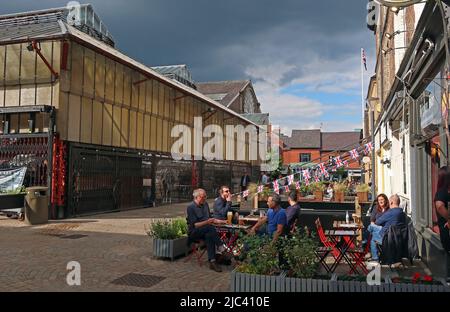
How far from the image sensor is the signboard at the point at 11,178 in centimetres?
1462

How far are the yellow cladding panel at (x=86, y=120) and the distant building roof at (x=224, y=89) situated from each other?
116ft

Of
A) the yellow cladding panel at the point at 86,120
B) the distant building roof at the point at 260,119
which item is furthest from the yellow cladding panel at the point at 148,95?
the distant building roof at the point at 260,119

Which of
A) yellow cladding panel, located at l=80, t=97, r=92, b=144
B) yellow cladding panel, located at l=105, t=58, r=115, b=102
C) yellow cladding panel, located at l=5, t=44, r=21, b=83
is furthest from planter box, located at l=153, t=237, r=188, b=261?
yellow cladding panel, located at l=105, t=58, r=115, b=102

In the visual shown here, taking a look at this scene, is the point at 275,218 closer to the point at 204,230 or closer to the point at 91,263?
the point at 204,230

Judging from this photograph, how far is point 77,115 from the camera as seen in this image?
1588cm

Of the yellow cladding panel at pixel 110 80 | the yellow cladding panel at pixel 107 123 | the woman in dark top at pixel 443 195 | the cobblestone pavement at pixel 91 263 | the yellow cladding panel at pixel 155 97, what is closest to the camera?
the woman in dark top at pixel 443 195

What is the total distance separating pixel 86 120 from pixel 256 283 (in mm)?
13298

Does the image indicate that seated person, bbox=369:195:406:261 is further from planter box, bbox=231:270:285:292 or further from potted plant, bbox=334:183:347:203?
potted plant, bbox=334:183:347:203

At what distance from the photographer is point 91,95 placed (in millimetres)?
16719

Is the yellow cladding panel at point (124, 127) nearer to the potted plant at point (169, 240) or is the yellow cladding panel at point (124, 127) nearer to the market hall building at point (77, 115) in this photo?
the market hall building at point (77, 115)

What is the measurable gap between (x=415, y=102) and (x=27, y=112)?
13.1 metres

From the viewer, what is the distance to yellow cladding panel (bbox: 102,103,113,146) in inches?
695

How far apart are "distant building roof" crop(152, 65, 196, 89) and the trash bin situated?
815 inches
